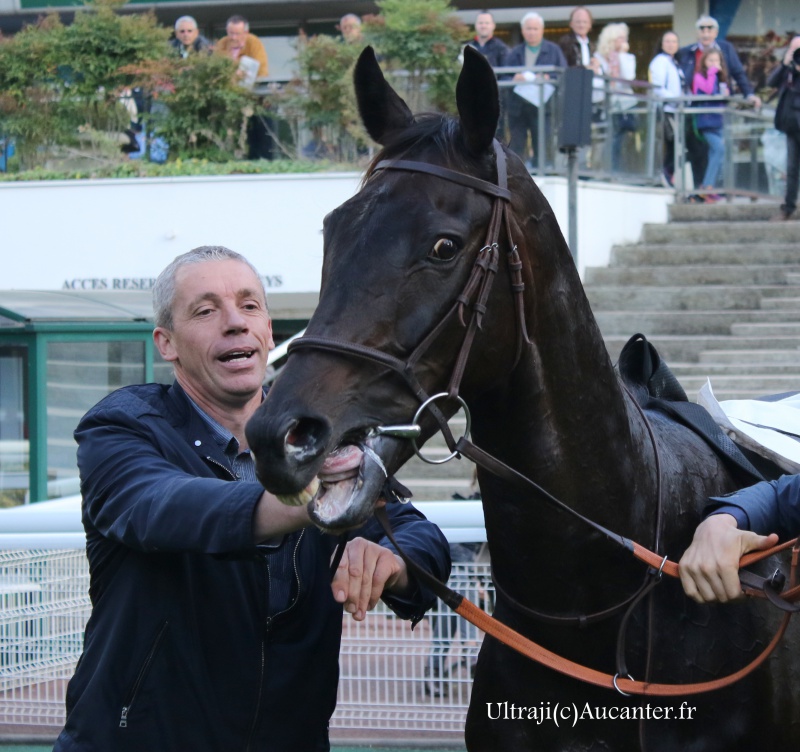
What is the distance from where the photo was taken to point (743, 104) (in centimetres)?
1339

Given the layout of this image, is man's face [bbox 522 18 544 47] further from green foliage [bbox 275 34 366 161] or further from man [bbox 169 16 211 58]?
man [bbox 169 16 211 58]

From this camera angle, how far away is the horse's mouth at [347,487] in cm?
204

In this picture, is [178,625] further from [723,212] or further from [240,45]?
[240,45]

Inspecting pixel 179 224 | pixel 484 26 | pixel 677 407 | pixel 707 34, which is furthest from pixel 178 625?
pixel 707 34

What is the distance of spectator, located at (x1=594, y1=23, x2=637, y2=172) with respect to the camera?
41.8 feet

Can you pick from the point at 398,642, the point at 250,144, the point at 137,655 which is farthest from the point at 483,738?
the point at 250,144

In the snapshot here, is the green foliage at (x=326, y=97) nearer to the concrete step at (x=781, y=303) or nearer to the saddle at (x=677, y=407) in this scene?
the concrete step at (x=781, y=303)

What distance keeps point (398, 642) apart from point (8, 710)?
1.53m

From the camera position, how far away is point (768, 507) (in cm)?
247

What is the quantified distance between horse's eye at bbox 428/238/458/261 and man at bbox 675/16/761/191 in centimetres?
1197

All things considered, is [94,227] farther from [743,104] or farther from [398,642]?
[398,642]

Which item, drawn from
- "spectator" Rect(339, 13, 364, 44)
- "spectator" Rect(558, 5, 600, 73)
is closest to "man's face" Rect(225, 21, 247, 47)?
"spectator" Rect(339, 13, 364, 44)

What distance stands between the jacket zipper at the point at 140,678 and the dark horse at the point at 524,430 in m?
0.62

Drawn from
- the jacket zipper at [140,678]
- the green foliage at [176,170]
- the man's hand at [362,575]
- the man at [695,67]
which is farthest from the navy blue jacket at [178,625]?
the man at [695,67]
